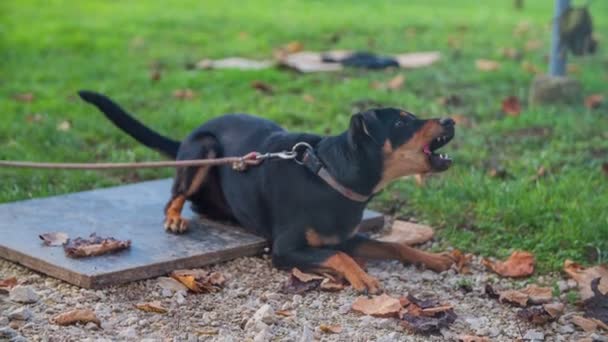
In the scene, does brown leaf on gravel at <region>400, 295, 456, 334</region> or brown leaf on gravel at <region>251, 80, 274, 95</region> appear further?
brown leaf on gravel at <region>251, 80, 274, 95</region>

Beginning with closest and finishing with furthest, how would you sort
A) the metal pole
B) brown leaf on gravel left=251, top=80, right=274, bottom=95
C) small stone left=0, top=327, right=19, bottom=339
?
small stone left=0, top=327, right=19, bottom=339, the metal pole, brown leaf on gravel left=251, top=80, right=274, bottom=95

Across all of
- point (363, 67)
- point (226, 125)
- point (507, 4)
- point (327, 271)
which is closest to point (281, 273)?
point (327, 271)

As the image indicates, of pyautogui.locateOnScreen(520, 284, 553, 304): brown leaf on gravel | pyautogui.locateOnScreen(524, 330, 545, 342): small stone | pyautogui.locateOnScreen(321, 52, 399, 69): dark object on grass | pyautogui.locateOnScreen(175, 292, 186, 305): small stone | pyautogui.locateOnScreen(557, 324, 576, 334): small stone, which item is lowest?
pyautogui.locateOnScreen(557, 324, 576, 334): small stone

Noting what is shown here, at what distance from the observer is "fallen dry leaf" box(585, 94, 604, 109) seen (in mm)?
8031

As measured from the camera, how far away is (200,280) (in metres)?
4.52

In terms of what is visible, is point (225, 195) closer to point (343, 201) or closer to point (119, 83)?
point (343, 201)

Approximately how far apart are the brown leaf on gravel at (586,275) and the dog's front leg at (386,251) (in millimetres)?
561

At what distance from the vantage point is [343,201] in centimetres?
470

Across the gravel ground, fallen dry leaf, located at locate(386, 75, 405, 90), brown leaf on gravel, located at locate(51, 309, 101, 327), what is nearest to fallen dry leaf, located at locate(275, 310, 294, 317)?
the gravel ground

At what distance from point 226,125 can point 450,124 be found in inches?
49.2

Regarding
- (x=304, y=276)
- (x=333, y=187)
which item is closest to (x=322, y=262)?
(x=304, y=276)

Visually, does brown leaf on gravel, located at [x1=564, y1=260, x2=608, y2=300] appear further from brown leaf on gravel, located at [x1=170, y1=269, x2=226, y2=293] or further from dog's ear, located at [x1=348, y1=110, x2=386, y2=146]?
brown leaf on gravel, located at [x1=170, y1=269, x2=226, y2=293]

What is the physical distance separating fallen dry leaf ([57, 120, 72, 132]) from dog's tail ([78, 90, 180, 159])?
1779mm

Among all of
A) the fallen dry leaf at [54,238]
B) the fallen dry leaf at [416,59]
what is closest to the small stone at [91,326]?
the fallen dry leaf at [54,238]
